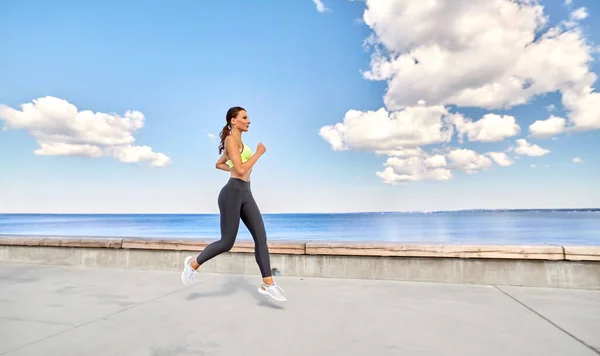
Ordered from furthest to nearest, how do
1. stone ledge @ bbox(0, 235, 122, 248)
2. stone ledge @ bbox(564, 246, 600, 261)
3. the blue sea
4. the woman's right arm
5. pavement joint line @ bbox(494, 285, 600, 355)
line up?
the blue sea → stone ledge @ bbox(0, 235, 122, 248) → stone ledge @ bbox(564, 246, 600, 261) → the woman's right arm → pavement joint line @ bbox(494, 285, 600, 355)

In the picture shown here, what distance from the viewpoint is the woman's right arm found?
11.1 ft

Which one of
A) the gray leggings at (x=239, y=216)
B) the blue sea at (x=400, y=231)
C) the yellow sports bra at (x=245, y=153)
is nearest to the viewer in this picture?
the gray leggings at (x=239, y=216)

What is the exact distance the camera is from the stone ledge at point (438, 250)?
414cm

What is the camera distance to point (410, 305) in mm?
3482

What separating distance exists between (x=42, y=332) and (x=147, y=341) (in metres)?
0.91

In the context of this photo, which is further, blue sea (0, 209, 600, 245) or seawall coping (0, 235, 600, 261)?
blue sea (0, 209, 600, 245)

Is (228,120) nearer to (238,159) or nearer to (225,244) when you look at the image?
(238,159)

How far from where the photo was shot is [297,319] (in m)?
3.08

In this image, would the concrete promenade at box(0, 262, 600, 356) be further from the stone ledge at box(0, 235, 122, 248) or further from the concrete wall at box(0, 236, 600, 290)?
the stone ledge at box(0, 235, 122, 248)

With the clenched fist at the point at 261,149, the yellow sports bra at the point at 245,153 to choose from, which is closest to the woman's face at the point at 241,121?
the yellow sports bra at the point at 245,153

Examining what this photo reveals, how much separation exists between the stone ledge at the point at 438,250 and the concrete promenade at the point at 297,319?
1.14ft

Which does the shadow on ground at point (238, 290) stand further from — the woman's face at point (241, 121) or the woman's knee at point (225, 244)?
the woman's face at point (241, 121)

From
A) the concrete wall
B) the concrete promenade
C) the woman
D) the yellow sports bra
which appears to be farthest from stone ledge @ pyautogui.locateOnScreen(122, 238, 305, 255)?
the yellow sports bra

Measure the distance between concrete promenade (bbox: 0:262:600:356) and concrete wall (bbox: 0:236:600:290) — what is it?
0.52ft
